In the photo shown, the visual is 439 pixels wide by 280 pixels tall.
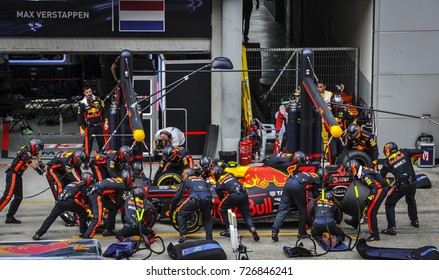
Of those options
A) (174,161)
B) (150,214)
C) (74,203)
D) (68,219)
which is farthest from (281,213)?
(68,219)

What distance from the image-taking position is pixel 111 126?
21.6m

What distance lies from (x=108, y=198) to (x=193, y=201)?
5.67 feet

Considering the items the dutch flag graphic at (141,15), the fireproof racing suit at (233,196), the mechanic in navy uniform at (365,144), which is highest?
the dutch flag graphic at (141,15)

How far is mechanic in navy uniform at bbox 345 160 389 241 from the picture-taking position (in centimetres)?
1889

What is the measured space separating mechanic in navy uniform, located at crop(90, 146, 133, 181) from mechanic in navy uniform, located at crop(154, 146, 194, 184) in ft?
2.61

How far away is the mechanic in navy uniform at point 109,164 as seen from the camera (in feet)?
65.6

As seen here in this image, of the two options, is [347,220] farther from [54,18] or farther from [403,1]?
[54,18]

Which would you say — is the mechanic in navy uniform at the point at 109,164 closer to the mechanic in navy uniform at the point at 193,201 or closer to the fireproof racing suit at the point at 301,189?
the mechanic in navy uniform at the point at 193,201

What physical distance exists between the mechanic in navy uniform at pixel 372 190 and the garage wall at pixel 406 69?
5905 mm

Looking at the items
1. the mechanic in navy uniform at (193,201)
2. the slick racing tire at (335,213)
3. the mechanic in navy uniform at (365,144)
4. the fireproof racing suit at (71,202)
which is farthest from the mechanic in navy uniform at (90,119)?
the slick racing tire at (335,213)

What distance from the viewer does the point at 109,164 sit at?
2003 cm

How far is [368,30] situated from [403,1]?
47.1 inches

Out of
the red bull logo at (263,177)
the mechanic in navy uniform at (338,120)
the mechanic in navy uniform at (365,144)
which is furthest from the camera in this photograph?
the mechanic in navy uniform at (338,120)
